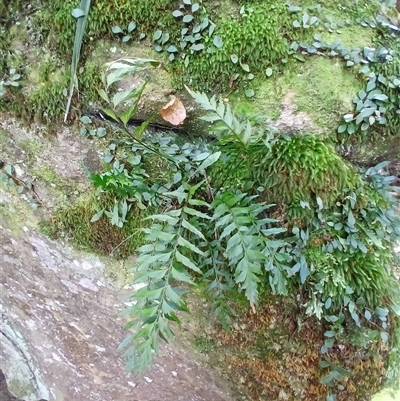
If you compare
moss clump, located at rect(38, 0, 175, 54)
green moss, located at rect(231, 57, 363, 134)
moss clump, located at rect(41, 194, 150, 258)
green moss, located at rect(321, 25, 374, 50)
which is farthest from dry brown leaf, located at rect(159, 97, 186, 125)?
green moss, located at rect(321, 25, 374, 50)

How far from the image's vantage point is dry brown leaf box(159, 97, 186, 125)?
6.86 feet

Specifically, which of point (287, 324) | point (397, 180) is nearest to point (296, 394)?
point (287, 324)

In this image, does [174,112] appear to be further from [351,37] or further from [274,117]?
[351,37]

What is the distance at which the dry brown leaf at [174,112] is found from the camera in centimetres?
209

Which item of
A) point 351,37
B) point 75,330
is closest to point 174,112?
point 351,37

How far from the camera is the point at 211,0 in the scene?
2074 millimetres

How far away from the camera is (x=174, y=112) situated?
2.09m

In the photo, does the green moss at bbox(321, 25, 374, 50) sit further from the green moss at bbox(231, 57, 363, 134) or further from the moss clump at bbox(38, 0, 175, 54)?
the moss clump at bbox(38, 0, 175, 54)

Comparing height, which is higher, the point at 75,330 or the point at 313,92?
the point at 313,92

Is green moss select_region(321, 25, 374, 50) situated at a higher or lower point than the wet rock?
higher

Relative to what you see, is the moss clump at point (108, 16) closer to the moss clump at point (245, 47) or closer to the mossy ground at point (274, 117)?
the mossy ground at point (274, 117)

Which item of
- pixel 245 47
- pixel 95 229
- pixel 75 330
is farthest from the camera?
pixel 75 330

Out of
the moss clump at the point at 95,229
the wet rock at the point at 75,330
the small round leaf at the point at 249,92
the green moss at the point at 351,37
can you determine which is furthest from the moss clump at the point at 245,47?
the wet rock at the point at 75,330

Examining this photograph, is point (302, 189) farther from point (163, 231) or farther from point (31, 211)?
point (31, 211)
